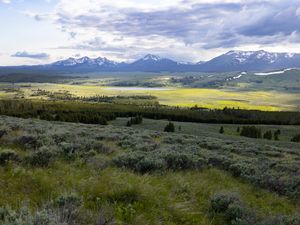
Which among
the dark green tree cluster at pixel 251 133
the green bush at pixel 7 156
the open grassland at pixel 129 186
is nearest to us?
the open grassland at pixel 129 186

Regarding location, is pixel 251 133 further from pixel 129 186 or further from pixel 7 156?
pixel 129 186

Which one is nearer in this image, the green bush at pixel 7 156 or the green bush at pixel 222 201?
the green bush at pixel 222 201

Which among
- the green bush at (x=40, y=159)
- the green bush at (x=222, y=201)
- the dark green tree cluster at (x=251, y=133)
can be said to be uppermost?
the green bush at (x=40, y=159)

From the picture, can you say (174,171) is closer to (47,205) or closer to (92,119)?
(47,205)

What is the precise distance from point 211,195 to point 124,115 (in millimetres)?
112028

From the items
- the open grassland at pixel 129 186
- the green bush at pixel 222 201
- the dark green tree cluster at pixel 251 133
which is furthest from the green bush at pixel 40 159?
the dark green tree cluster at pixel 251 133

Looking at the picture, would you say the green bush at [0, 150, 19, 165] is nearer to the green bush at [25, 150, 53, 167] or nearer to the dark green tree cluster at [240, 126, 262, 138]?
the green bush at [25, 150, 53, 167]

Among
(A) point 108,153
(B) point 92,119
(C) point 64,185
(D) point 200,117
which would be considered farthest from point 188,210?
(D) point 200,117

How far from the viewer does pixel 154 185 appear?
8.24 meters

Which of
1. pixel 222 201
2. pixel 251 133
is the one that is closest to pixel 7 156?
pixel 222 201

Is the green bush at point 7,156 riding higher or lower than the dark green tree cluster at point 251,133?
higher

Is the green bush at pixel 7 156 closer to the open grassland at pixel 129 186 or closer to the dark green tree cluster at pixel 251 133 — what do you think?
the open grassland at pixel 129 186

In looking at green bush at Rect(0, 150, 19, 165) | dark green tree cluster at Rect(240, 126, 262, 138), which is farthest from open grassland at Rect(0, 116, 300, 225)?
dark green tree cluster at Rect(240, 126, 262, 138)

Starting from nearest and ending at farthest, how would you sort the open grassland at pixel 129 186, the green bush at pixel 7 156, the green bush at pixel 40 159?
the open grassland at pixel 129 186
the green bush at pixel 7 156
the green bush at pixel 40 159
